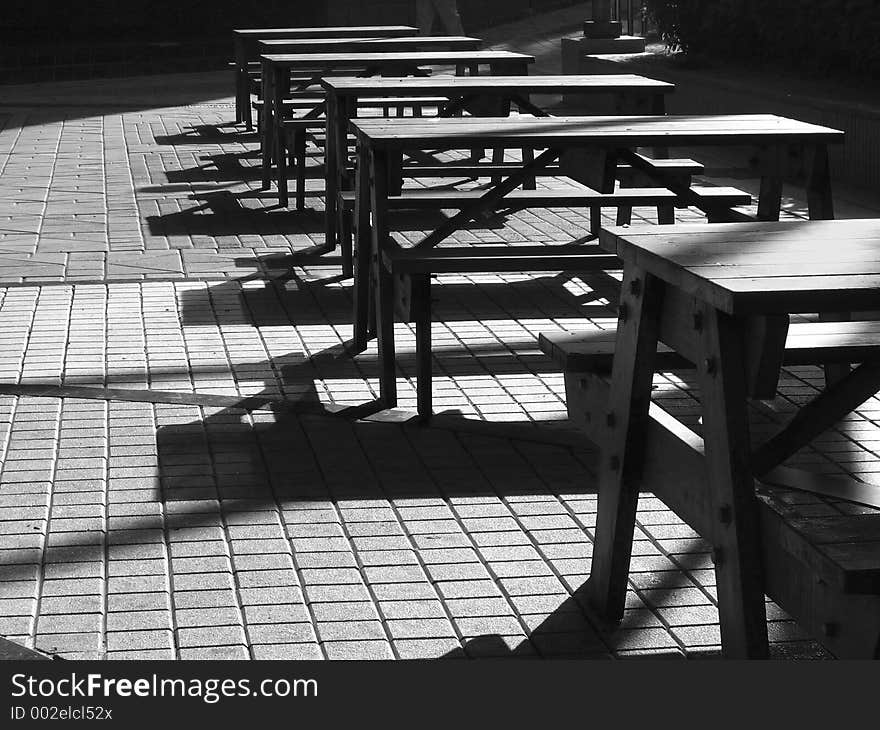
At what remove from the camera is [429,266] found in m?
5.42

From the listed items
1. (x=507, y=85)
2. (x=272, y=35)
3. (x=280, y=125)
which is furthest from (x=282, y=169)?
(x=272, y=35)

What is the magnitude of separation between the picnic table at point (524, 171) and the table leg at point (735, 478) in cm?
235

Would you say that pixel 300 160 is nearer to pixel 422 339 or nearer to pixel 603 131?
pixel 603 131

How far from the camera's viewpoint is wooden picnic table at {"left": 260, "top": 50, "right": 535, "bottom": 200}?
9922 millimetres

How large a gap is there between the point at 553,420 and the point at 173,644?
2175 mm

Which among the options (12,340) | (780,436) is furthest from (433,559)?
(12,340)

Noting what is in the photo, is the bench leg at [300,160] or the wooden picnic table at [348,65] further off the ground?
the wooden picnic table at [348,65]

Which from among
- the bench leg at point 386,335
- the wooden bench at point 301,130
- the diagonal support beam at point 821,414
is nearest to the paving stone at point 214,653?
the diagonal support beam at point 821,414

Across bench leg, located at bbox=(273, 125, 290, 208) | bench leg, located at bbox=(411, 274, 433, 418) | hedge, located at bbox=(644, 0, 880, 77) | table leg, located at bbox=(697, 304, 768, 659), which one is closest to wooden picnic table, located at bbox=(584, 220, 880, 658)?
table leg, located at bbox=(697, 304, 768, 659)

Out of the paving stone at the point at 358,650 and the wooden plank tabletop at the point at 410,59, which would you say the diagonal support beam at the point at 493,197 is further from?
the wooden plank tabletop at the point at 410,59

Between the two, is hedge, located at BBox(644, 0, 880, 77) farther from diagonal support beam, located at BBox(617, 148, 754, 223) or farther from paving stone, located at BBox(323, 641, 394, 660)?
paving stone, located at BBox(323, 641, 394, 660)

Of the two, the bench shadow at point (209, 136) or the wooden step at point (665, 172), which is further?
the bench shadow at point (209, 136)

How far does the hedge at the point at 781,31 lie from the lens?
12.8m

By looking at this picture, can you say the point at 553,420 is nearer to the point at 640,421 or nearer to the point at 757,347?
the point at 640,421
